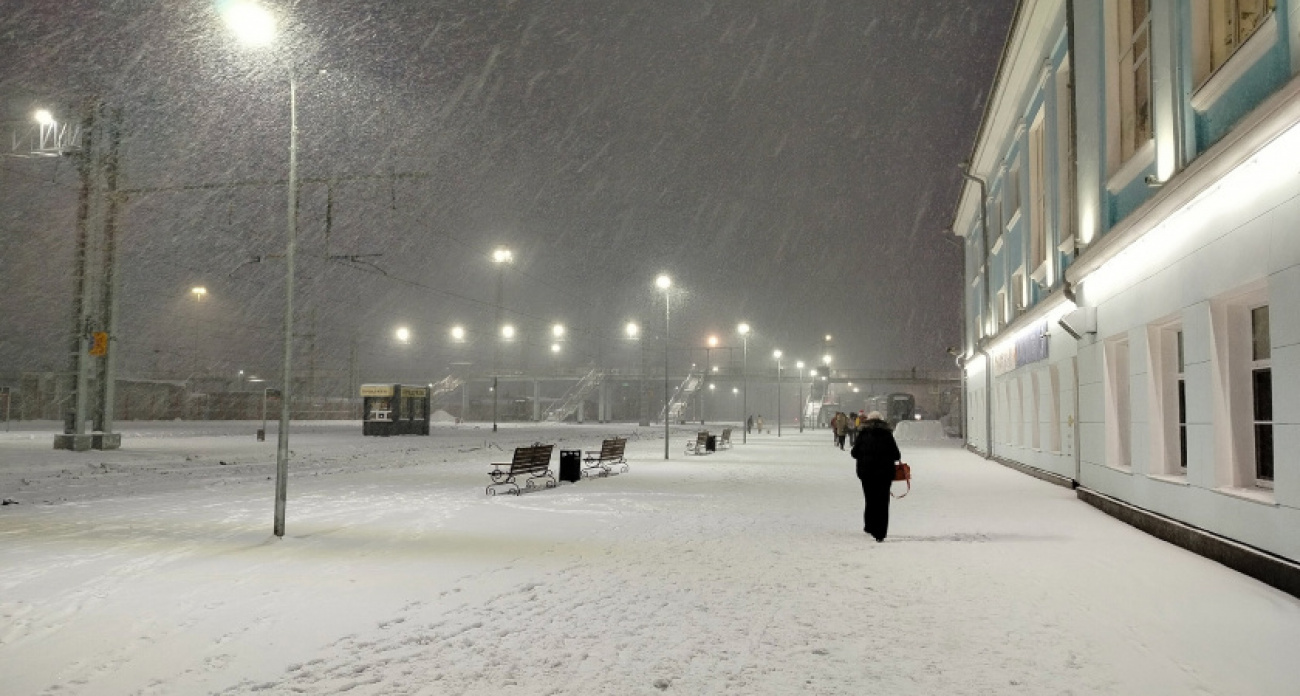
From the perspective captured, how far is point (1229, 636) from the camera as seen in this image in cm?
624

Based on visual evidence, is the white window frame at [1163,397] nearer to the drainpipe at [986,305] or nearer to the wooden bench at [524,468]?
the wooden bench at [524,468]

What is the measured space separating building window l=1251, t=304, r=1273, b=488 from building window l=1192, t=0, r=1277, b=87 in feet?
8.66

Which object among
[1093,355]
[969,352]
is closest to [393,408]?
[969,352]

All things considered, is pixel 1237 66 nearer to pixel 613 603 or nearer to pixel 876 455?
pixel 876 455

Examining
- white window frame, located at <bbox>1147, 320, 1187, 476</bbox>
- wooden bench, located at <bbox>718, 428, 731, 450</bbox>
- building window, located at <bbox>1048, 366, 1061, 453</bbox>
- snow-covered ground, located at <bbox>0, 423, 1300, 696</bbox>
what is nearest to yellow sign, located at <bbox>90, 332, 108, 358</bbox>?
snow-covered ground, located at <bbox>0, 423, 1300, 696</bbox>

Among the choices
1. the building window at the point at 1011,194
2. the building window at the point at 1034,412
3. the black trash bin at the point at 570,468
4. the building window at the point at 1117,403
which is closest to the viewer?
the building window at the point at 1117,403

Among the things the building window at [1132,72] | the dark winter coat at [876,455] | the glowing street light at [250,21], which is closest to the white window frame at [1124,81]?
the building window at [1132,72]

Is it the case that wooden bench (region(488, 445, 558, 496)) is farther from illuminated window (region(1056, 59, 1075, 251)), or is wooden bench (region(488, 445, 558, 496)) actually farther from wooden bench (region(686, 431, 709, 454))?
wooden bench (region(686, 431, 709, 454))

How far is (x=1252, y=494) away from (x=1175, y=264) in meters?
3.16

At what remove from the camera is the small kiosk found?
4275cm

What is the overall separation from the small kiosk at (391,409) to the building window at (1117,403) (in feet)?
112

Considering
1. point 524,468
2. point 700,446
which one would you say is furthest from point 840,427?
point 524,468

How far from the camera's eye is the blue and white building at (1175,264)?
26.0 feet

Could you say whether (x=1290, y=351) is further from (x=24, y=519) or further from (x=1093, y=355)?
(x=24, y=519)
